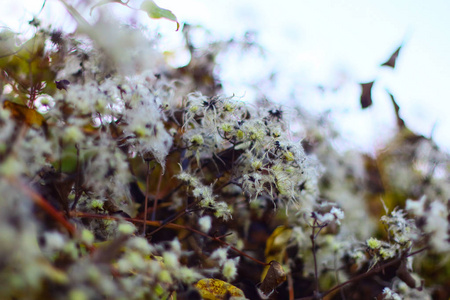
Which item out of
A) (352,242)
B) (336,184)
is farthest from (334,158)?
(352,242)

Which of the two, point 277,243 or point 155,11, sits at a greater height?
point 155,11

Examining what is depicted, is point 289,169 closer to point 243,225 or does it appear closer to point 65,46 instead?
point 243,225

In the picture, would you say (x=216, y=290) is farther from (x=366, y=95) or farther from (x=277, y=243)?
(x=366, y=95)

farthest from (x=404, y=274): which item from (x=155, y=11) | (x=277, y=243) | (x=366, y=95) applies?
(x=155, y=11)

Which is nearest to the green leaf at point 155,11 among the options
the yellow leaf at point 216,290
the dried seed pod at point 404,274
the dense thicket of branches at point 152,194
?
the dense thicket of branches at point 152,194

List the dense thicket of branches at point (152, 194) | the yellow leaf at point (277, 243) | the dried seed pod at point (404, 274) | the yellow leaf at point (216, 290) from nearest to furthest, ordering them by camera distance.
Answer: the dense thicket of branches at point (152, 194) → the yellow leaf at point (216, 290) → the dried seed pod at point (404, 274) → the yellow leaf at point (277, 243)

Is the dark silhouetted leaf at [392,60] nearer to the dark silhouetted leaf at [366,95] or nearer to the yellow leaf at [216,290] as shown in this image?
the dark silhouetted leaf at [366,95]
